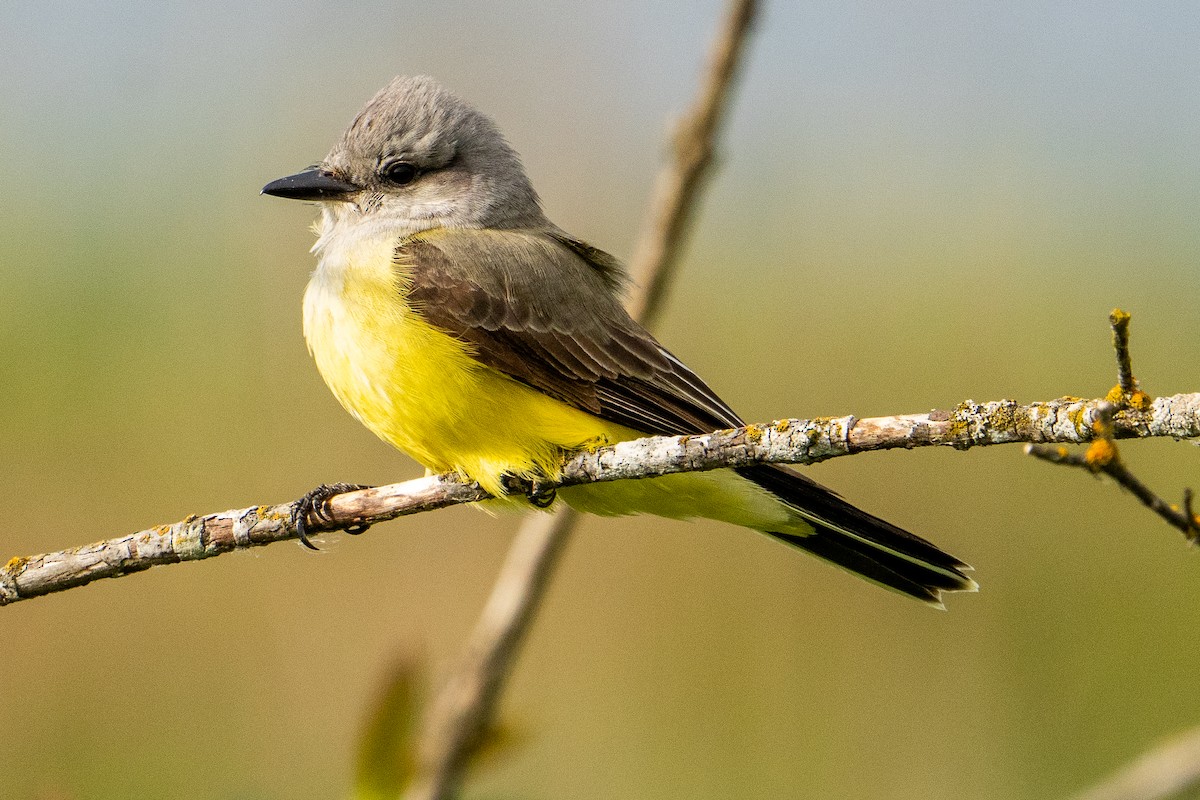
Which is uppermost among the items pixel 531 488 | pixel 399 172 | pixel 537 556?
pixel 399 172

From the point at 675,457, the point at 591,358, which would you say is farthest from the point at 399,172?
the point at 675,457

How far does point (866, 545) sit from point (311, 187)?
7.57ft

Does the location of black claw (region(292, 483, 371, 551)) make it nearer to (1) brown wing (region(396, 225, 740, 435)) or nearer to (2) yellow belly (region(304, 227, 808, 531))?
(2) yellow belly (region(304, 227, 808, 531))

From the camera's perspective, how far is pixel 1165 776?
9.00ft

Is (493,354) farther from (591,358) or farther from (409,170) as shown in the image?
(409,170)

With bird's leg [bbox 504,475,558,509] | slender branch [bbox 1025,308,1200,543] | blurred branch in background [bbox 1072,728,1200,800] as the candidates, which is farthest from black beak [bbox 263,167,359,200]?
blurred branch in background [bbox 1072,728,1200,800]

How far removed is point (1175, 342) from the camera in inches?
233

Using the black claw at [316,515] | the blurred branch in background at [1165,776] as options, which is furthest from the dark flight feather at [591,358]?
the blurred branch in background at [1165,776]

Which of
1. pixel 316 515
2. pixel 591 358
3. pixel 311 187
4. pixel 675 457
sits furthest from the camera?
pixel 311 187

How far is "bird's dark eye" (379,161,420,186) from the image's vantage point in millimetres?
4352

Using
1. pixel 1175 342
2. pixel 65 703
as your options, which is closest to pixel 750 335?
pixel 1175 342

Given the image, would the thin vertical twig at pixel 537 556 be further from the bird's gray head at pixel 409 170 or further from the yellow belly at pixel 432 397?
the bird's gray head at pixel 409 170

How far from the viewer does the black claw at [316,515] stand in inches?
124

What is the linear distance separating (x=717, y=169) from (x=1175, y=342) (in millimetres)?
3330
